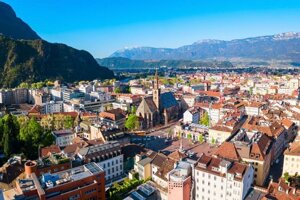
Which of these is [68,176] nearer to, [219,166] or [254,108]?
[219,166]

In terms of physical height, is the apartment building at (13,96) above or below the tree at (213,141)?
above

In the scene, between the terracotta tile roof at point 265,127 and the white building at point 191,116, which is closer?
the terracotta tile roof at point 265,127

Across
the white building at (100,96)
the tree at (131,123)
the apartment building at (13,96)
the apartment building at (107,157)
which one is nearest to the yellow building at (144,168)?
the apartment building at (107,157)

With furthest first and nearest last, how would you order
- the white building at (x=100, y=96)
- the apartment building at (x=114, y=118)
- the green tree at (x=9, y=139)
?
the white building at (x=100, y=96), the apartment building at (x=114, y=118), the green tree at (x=9, y=139)

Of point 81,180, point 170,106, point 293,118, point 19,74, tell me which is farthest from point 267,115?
point 19,74

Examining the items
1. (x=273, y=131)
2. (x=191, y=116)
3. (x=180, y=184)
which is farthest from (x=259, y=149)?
(x=191, y=116)

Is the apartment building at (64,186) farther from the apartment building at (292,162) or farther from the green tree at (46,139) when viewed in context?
the apartment building at (292,162)

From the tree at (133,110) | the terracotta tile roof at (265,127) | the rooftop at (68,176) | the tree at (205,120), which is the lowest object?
the tree at (205,120)
